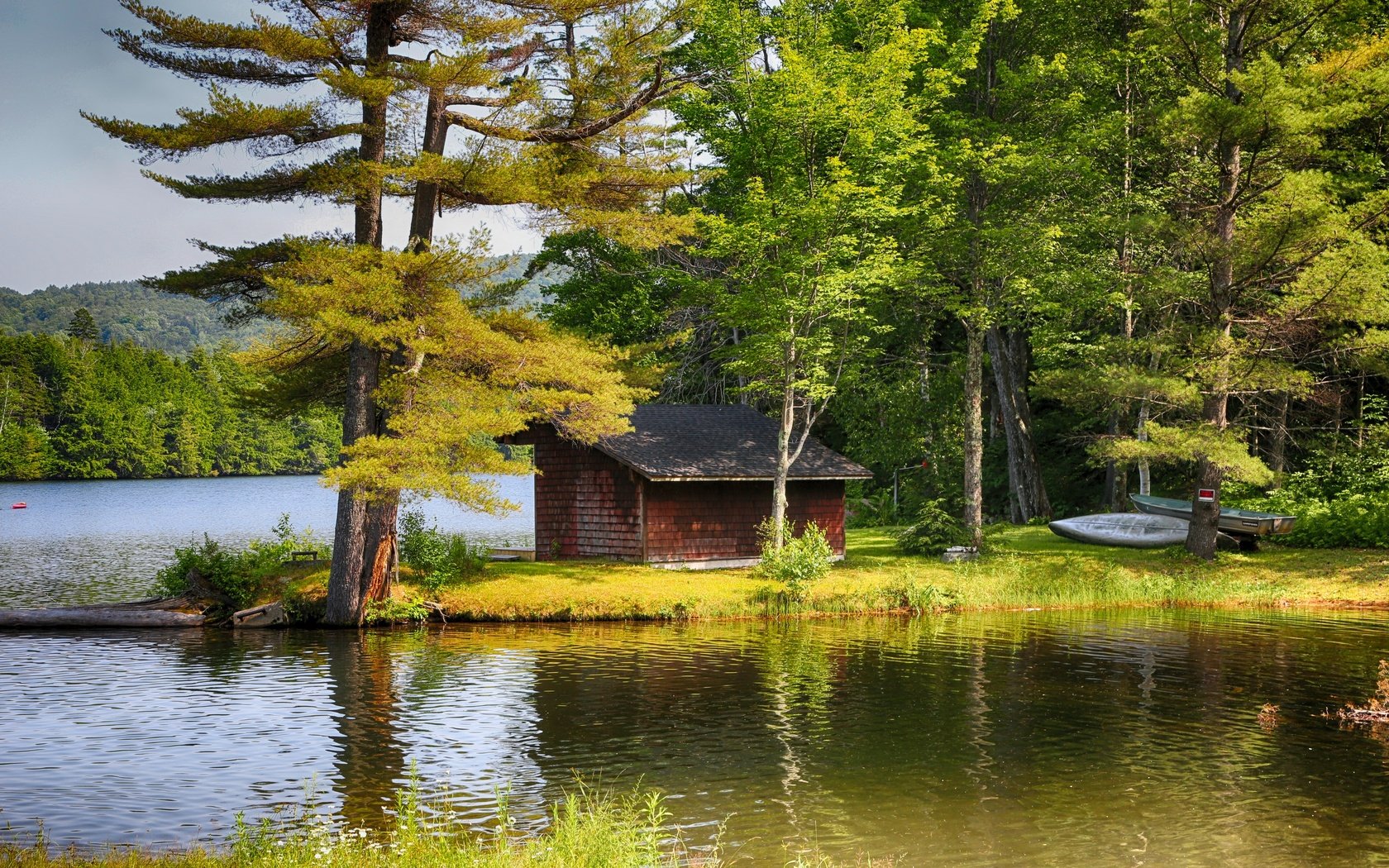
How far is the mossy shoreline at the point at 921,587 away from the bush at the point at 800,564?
0.97ft

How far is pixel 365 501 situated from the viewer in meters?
25.0

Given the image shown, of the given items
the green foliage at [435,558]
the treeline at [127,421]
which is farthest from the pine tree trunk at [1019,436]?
the treeline at [127,421]

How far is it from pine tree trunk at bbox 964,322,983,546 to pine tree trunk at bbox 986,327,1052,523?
605cm

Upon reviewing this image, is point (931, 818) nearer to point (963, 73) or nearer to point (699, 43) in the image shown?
point (699, 43)

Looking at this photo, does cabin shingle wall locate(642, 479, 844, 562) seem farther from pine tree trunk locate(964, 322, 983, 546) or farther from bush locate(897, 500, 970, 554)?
pine tree trunk locate(964, 322, 983, 546)

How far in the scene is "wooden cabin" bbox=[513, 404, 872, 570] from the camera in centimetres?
3039

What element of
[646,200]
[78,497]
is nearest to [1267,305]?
[646,200]

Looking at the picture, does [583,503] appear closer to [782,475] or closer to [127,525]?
[782,475]

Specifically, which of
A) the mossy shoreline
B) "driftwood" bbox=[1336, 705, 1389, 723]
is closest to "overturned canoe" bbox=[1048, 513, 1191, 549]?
the mossy shoreline

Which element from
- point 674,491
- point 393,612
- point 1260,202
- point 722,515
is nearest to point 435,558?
point 393,612

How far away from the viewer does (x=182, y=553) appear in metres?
26.9

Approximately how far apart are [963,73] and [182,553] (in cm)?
2670

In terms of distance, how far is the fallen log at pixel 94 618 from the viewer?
976 inches

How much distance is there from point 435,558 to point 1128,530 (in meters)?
19.8
